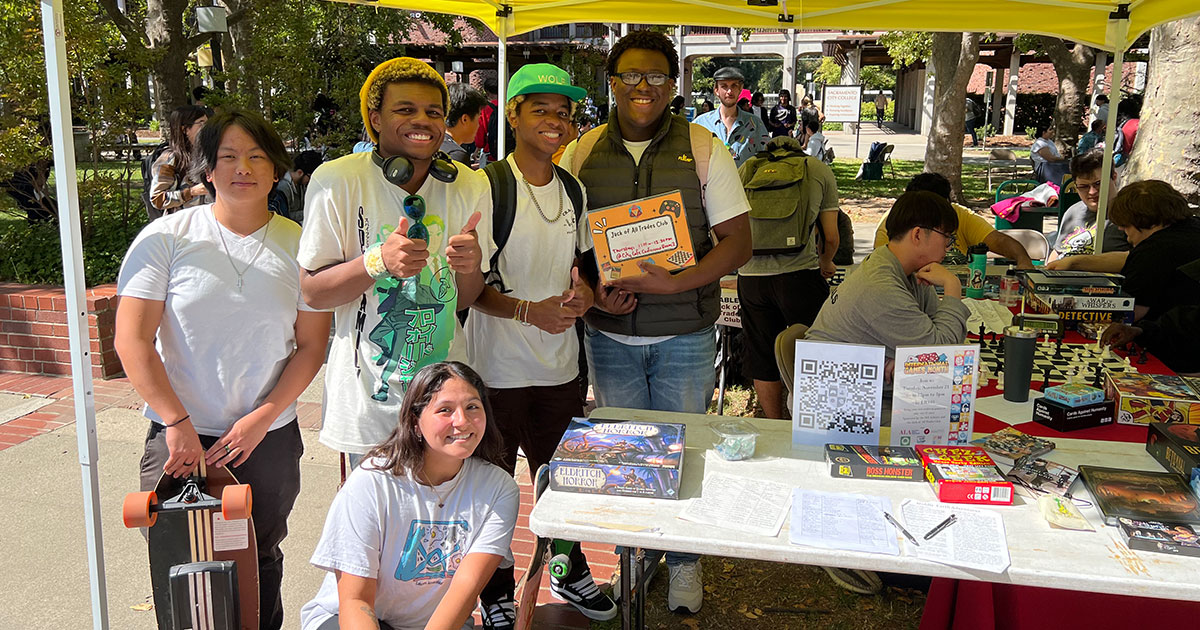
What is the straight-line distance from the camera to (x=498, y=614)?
9.23 feet

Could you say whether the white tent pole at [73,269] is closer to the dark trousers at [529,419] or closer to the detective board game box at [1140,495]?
the dark trousers at [529,419]

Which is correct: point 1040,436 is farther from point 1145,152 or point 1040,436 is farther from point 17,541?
point 1145,152

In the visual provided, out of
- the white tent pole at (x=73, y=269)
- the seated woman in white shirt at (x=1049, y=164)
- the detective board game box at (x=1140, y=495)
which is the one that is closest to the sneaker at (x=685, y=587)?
the detective board game box at (x=1140, y=495)

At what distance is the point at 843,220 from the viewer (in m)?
5.70

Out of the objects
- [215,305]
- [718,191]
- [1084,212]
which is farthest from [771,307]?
[215,305]

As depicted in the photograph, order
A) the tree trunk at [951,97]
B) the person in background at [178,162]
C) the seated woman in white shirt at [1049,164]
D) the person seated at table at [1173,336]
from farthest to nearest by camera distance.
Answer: the tree trunk at [951,97] → the seated woman in white shirt at [1049,164] → the person in background at [178,162] → the person seated at table at [1173,336]

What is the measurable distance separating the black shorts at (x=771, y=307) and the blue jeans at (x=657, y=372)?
1.64 m

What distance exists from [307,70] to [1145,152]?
8088mm

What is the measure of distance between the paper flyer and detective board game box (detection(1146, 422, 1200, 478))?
0.53 meters

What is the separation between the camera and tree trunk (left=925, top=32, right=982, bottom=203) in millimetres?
13438

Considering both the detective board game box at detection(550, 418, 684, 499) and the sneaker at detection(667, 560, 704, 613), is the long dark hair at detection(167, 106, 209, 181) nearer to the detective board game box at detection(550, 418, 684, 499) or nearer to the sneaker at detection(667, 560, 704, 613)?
the detective board game box at detection(550, 418, 684, 499)

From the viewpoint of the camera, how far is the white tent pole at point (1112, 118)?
4941mm

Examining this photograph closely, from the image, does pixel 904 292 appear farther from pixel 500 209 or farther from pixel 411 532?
pixel 411 532

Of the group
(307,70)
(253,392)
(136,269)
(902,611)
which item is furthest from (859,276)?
(307,70)
